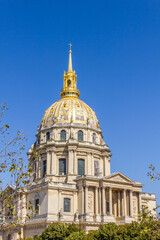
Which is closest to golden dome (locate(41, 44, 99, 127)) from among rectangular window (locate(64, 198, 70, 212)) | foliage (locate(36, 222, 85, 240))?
rectangular window (locate(64, 198, 70, 212))

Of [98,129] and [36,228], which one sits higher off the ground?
[98,129]

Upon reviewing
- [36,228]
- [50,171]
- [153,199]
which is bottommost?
[36,228]

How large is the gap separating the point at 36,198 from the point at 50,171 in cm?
779

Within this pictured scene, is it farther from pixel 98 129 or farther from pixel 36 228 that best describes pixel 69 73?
pixel 36 228

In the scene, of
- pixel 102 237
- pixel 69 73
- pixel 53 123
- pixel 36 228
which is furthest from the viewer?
pixel 69 73

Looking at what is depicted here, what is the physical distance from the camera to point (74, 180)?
62.4 m

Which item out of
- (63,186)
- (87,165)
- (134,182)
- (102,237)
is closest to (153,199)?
(134,182)

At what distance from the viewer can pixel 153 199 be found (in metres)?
70.1

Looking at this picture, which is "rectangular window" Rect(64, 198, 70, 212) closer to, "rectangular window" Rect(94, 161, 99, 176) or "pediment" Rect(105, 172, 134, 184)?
"pediment" Rect(105, 172, 134, 184)

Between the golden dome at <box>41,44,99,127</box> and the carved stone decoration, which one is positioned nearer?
the carved stone decoration

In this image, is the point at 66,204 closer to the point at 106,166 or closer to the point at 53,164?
the point at 53,164

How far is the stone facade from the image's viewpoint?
58.7 meters

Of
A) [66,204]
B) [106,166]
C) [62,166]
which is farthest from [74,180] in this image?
[106,166]

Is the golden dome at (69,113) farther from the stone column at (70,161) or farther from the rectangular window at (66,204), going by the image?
the rectangular window at (66,204)
